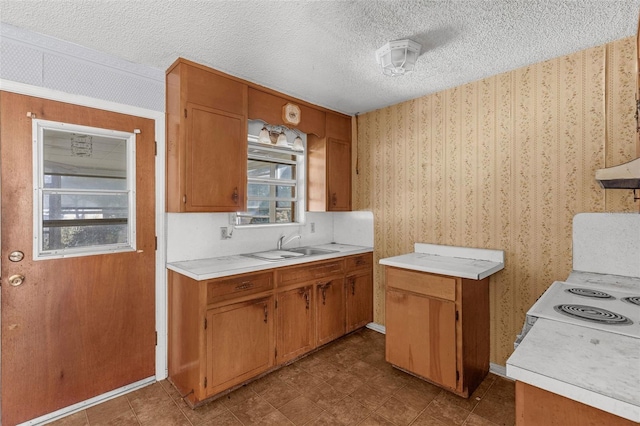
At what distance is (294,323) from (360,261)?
1048 millimetres

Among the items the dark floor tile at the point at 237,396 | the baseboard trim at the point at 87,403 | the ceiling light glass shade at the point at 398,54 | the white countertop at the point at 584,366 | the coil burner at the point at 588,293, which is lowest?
the dark floor tile at the point at 237,396

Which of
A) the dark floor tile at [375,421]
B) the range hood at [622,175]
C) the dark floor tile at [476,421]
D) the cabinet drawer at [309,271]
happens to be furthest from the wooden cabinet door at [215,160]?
the range hood at [622,175]

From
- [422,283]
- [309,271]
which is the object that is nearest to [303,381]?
[309,271]

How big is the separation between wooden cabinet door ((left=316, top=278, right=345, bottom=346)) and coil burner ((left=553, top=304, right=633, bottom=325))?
1854 millimetres

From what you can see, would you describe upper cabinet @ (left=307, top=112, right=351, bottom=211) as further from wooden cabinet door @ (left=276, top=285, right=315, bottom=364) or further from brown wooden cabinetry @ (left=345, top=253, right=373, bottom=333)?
wooden cabinet door @ (left=276, top=285, right=315, bottom=364)

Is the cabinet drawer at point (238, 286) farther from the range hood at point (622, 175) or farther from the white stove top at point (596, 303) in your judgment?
the range hood at point (622, 175)

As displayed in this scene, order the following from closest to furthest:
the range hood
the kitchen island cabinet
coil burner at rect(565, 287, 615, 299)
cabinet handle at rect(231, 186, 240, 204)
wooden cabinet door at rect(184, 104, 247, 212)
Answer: the range hood < coil burner at rect(565, 287, 615, 299) < the kitchen island cabinet < wooden cabinet door at rect(184, 104, 247, 212) < cabinet handle at rect(231, 186, 240, 204)

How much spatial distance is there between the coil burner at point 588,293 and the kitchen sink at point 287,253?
1921 mm

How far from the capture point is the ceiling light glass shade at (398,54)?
1.99 meters

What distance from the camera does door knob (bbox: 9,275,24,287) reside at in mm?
1844

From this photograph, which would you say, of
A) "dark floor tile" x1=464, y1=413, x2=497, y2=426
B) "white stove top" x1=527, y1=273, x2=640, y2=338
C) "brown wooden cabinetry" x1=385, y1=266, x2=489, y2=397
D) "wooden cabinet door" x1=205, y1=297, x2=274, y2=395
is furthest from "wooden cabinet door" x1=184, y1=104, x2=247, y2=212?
"dark floor tile" x1=464, y1=413, x2=497, y2=426

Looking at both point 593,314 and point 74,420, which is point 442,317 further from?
point 74,420

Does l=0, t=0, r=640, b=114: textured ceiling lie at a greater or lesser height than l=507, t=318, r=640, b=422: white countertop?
greater

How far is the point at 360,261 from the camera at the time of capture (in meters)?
3.31
